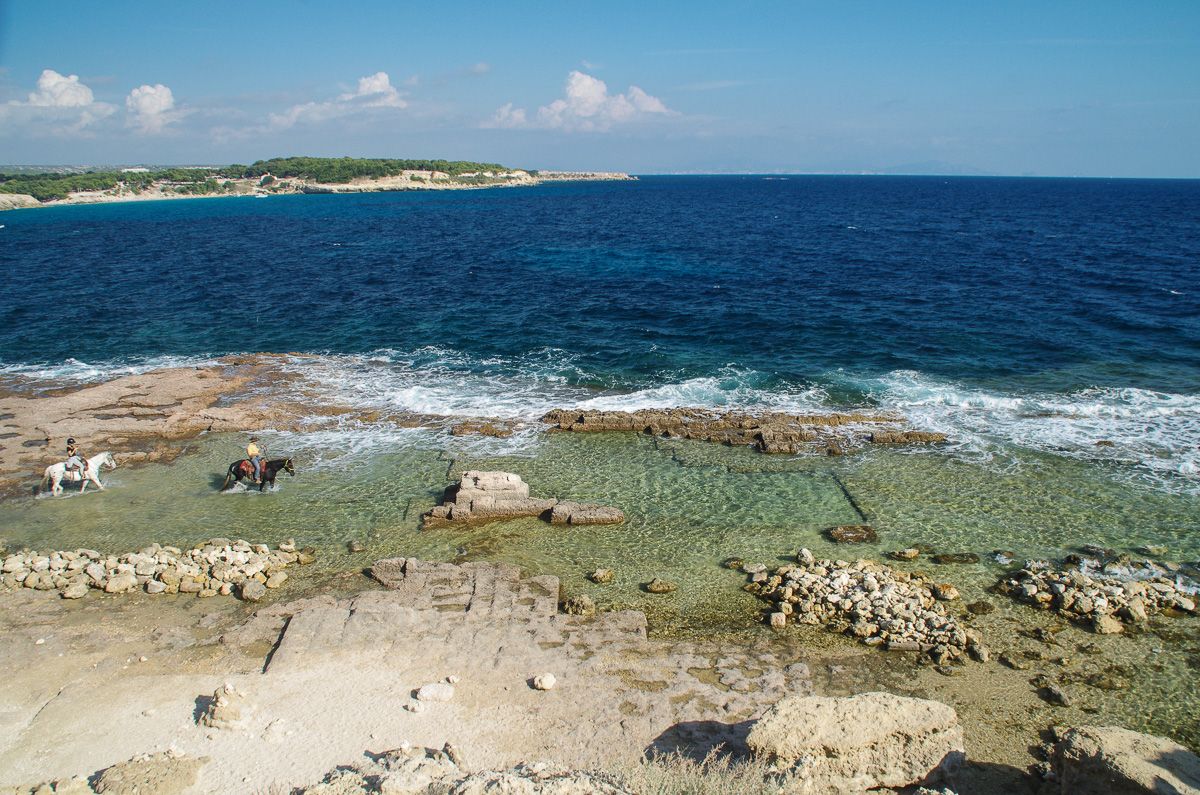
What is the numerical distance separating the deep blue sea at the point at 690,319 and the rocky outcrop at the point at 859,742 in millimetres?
16701

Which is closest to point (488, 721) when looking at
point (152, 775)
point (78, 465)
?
point (152, 775)

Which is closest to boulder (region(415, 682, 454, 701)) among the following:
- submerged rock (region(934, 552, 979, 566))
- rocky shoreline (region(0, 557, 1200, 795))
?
rocky shoreline (region(0, 557, 1200, 795))

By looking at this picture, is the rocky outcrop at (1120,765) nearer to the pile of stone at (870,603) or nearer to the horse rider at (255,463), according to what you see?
the pile of stone at (870,603)

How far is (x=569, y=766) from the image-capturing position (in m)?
10.4

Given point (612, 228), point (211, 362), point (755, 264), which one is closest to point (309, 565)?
point (211, 362)

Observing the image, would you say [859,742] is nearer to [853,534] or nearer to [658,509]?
[853,534]

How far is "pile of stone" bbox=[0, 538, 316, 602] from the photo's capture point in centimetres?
1577

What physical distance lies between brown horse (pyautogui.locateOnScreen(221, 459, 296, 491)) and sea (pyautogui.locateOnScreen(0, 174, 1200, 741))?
51 centimetres

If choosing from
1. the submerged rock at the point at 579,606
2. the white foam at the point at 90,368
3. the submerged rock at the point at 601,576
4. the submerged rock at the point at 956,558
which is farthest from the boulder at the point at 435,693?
the white foam at the point at 90,368

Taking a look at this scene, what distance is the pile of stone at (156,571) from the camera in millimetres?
15773

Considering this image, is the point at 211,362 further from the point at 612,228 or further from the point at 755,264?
the point at 612,228

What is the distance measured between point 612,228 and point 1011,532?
8116cm

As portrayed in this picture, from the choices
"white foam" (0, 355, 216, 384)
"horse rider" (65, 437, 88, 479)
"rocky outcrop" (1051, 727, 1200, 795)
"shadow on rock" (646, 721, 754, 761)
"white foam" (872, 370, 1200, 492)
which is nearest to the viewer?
"rocky outcrop" (1051, 727, 1200, 795)

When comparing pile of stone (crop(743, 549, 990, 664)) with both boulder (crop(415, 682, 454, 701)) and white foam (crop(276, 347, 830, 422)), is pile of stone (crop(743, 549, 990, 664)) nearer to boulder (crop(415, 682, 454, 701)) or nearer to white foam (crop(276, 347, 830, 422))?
boulder (crop(415, 682, 454, 701))
